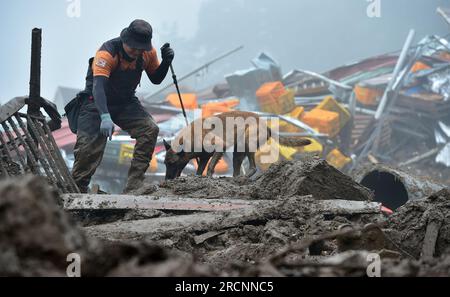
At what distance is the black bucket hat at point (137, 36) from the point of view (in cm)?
579

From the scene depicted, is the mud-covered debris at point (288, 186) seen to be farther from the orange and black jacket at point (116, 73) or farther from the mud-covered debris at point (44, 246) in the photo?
the mud-covered debris at point (44, 246)

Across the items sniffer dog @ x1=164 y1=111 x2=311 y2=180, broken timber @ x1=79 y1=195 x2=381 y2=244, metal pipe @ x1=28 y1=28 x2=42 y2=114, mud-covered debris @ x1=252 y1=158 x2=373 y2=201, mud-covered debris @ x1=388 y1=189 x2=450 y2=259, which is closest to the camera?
mud-covered debris @ x1=388 y1=189 x2=450 y2=259

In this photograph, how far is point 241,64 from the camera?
32688 millimetres

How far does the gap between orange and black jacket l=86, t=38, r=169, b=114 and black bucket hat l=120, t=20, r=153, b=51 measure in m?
0.12

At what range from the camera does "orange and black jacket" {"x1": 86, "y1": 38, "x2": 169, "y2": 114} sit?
19.0 feet

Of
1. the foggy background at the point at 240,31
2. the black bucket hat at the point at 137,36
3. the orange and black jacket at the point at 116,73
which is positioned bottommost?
the foggy background at the point at 240,31

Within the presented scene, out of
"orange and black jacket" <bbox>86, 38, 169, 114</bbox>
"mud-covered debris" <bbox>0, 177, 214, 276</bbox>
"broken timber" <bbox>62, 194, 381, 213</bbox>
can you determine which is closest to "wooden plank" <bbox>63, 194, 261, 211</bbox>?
"broken timber" <bbox>62, 194, 381, 213</bbox>

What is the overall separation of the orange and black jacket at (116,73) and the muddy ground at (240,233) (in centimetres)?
109

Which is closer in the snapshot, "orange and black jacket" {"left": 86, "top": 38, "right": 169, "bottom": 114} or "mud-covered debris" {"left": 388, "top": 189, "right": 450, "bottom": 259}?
"mud-covered debris" {"left": 388, "top": 189, "right": 450, "bottom": 259}

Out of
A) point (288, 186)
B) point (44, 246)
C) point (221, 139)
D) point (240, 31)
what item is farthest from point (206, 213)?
point (240, 31)

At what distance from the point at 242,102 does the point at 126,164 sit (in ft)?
14.5

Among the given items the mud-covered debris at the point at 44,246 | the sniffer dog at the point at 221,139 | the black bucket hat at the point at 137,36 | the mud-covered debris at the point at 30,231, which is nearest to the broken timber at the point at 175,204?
the black bucket hat at the point at 137,36

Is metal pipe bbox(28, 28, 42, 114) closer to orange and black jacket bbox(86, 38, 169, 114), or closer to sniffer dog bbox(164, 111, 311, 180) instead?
orange and black jacket bbox(86, 38, 169, 114)
